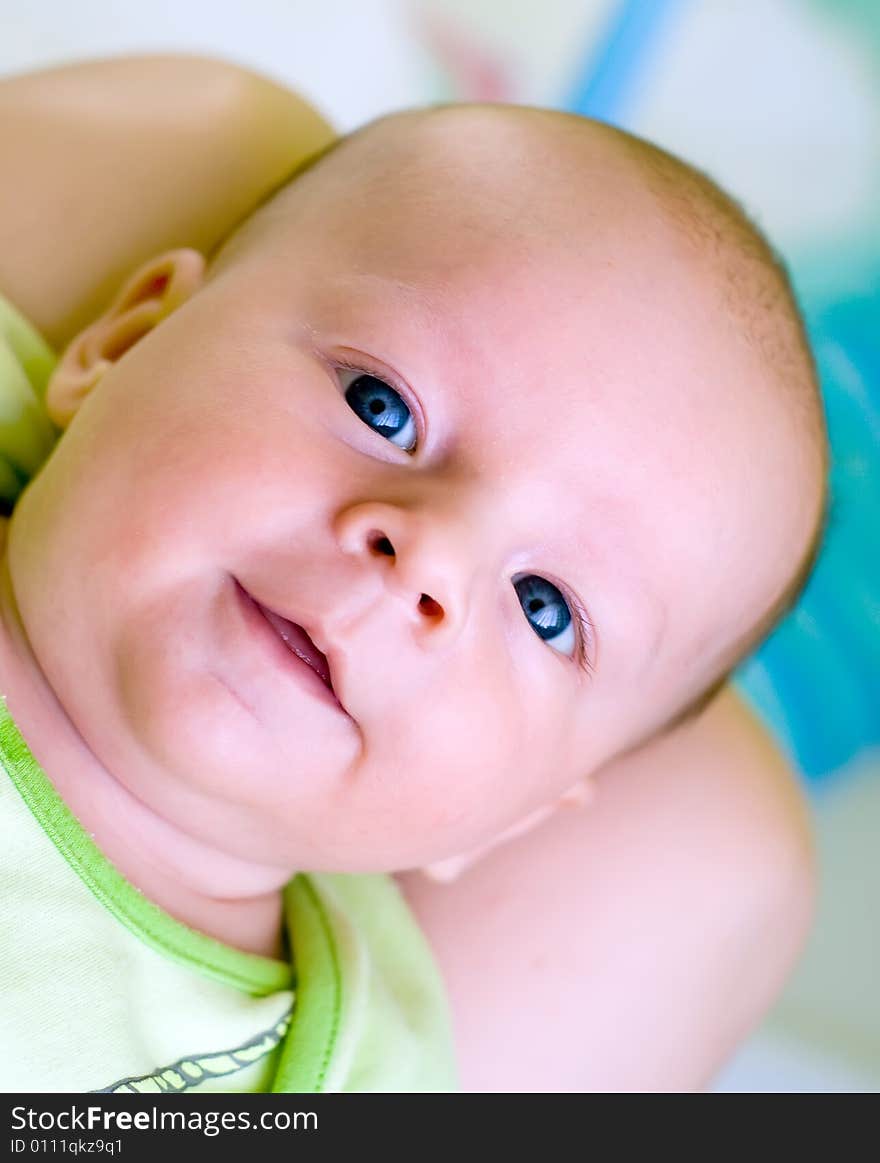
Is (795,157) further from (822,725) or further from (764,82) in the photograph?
(822,725)

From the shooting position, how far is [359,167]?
914 millimetres

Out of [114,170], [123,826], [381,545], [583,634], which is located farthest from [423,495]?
[114,170]

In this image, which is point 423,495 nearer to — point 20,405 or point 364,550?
point 364,550

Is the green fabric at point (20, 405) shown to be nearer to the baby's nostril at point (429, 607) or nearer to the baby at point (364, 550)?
the baby at point (364, 550)

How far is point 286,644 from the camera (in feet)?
2.45

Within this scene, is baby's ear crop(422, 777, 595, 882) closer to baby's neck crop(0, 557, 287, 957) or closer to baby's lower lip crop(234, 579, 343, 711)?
baby's neck crop(0, 557, 287, 957)

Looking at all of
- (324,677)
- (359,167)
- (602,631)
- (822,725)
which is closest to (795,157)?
(822,725)

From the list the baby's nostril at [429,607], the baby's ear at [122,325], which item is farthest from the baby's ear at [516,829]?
the baby's ear at [122,325]

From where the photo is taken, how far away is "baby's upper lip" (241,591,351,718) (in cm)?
72

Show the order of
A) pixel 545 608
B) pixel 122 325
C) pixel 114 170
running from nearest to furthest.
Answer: pixel 545 608 < pixel 122 325 < pixel 114 170

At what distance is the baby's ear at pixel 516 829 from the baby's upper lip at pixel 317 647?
0.23 meters

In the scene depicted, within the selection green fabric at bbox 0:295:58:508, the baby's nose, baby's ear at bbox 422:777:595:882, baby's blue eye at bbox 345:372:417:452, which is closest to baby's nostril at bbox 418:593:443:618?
the baby's nose

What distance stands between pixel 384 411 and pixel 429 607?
13 centimetres
